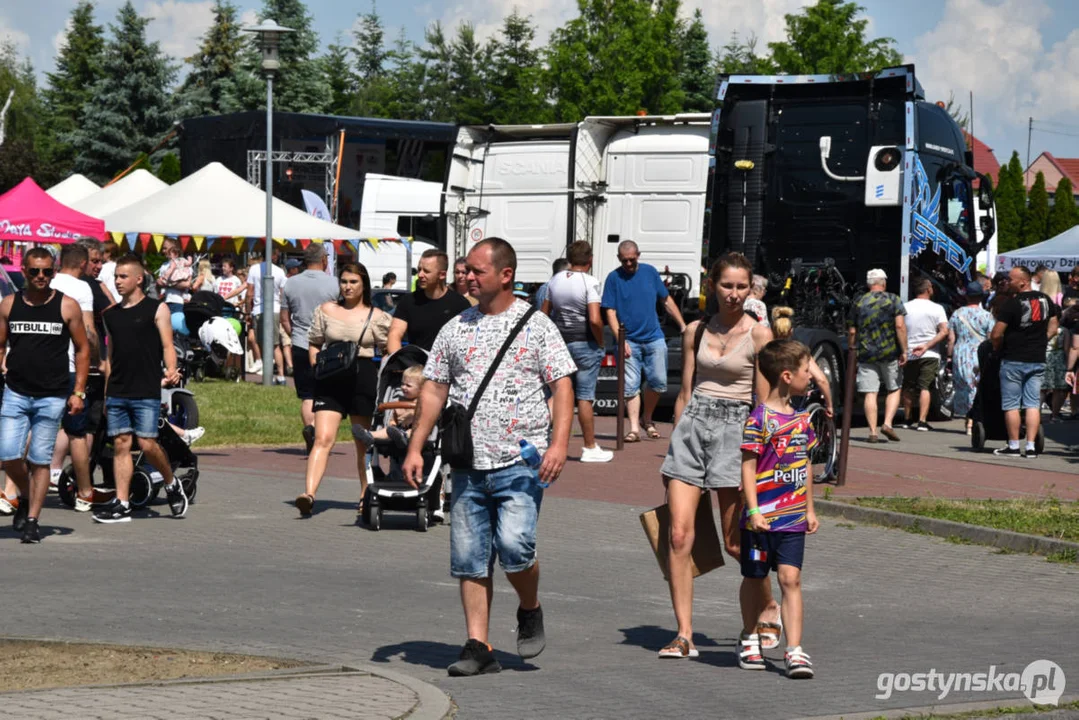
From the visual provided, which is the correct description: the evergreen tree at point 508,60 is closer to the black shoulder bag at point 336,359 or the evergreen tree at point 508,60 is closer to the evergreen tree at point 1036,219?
the evergreen tree at point 1036,219

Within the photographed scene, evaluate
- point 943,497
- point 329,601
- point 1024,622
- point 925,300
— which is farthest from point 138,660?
point 925,300

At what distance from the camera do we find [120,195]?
31125mm

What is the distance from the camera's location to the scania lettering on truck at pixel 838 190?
62.1ft

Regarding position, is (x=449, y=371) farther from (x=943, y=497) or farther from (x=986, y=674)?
(x=943, y=497)

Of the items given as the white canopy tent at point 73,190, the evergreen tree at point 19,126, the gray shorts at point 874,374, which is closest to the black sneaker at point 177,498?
the gray shorts at point 874,374

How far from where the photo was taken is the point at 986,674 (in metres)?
6.86

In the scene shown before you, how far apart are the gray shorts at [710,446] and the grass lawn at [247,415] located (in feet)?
31.2

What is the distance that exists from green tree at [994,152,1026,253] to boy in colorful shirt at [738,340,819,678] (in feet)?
208

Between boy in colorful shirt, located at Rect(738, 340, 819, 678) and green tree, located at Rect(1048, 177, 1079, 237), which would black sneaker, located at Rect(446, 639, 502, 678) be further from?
green tree, located at Rect(1048, 177, 1079, 237)

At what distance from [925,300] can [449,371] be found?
41.6 ft

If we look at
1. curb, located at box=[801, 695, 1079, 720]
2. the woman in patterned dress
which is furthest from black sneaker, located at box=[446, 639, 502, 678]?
the woman in patterned dress

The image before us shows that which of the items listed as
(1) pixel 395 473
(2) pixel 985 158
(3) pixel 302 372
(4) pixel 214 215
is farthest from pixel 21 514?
(2) pixel 985 158

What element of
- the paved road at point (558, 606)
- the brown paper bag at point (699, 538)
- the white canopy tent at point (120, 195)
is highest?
the white canopy tent at point (120, 195)

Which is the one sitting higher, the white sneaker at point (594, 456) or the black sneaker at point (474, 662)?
A: the white sneaker at point (594, 456)
